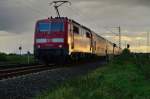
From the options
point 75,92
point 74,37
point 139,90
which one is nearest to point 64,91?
point 75,92

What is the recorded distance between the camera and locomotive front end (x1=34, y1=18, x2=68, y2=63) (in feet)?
113

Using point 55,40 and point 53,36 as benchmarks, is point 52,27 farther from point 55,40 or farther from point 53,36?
point 55,40

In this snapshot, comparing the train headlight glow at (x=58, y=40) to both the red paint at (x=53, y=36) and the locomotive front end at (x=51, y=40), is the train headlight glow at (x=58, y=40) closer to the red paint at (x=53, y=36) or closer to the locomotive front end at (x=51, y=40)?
the locomotive front end at (x=51, y=40)

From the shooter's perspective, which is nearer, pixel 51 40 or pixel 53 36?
pixel 51 40

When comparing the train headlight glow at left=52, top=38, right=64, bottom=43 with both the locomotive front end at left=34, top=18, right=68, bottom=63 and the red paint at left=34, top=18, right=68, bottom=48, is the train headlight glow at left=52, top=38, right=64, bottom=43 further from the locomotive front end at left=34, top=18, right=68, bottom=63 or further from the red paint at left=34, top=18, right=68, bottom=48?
the red paint at left=34, top=18, right=68, bottom=48

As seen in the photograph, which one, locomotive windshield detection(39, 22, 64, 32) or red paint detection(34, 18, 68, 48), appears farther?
locomotive windshield detection(39, 22, 64, 32)

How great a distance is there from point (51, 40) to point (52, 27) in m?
1.12

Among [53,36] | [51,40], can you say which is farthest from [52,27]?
[51,40]

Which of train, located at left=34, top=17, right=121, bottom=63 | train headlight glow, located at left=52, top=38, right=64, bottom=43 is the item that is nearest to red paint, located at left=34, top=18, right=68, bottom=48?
train, located at left=34, top=17, right=121, bottom=63

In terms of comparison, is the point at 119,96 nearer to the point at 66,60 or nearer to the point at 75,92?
the point at 75,92

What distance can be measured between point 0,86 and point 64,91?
4.02 metres

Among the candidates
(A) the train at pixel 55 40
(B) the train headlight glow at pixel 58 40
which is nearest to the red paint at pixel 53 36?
(A) the train at pixel 55 40

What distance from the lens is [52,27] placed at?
117 ft

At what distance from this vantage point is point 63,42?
34562mm
